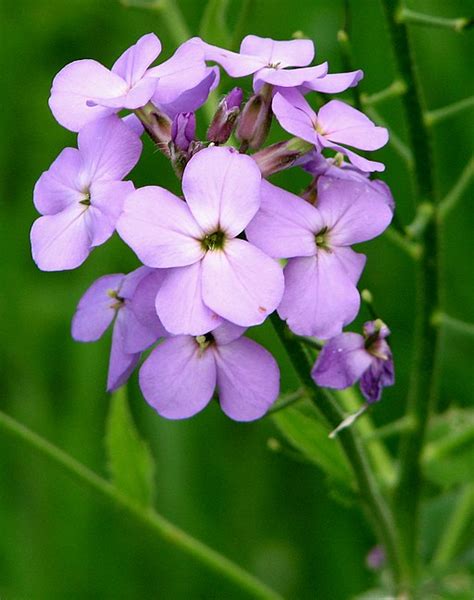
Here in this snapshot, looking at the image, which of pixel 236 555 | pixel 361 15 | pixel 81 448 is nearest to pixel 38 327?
pixel 81 448

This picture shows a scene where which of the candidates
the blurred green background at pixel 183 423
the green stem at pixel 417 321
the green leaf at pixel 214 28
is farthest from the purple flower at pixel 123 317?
the blurred green background at pixel 183 423

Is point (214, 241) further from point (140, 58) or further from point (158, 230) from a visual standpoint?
point (140, 58)

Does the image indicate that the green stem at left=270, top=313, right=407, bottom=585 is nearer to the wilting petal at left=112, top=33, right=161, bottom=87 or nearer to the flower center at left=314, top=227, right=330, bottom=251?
the flower center at left=314, top=227, right=330, bottom=251

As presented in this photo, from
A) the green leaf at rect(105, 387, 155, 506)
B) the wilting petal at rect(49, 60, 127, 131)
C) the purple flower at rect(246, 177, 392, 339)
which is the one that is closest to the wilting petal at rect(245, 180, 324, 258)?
the purple flower at rect(246, 177, 392, 339)

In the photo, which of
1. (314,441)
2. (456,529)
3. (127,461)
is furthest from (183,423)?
(314,441)

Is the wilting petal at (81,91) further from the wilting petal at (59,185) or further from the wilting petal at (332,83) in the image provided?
the wilting petal at (332,83)

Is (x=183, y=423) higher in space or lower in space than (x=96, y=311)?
lower

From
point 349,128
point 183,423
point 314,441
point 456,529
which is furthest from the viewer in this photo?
point 183,423
